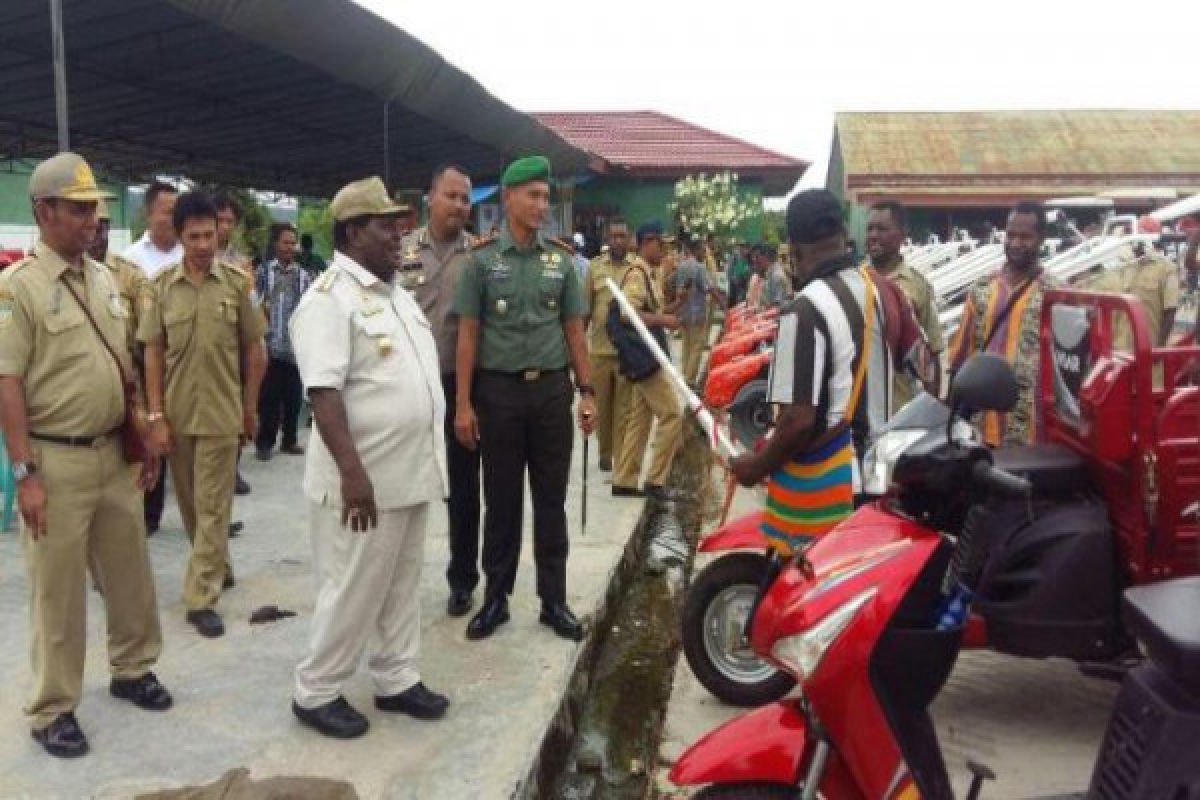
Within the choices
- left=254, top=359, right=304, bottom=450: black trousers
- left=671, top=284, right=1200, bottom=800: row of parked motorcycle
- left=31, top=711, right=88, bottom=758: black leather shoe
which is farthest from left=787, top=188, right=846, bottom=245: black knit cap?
left=254, top=359, right=304, bottom=450: black trousers

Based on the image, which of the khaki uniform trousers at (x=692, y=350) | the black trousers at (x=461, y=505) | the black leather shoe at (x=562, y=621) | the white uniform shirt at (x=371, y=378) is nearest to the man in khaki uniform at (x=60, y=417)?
the white uniform shirt at (x=371, y=378)

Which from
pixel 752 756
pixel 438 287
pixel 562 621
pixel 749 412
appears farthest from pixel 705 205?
pixel 752 756

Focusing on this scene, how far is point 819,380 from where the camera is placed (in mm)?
3258

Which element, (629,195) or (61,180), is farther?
(629,195)

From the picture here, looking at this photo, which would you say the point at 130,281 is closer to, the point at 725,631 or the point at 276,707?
the point at 276,707

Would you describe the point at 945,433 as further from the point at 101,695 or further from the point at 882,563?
the point at 101,695

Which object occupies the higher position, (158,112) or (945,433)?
(158,112)

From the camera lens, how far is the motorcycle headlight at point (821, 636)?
2.21 metres

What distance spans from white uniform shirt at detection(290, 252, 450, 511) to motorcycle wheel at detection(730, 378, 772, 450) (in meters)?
5.59

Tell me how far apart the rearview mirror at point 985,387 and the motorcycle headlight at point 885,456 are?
0.51ft

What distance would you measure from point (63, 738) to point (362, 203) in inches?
75.3

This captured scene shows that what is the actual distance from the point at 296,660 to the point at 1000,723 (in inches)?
105

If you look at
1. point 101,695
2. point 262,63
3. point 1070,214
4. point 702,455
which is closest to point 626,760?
point 101,695

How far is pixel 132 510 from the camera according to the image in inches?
140
